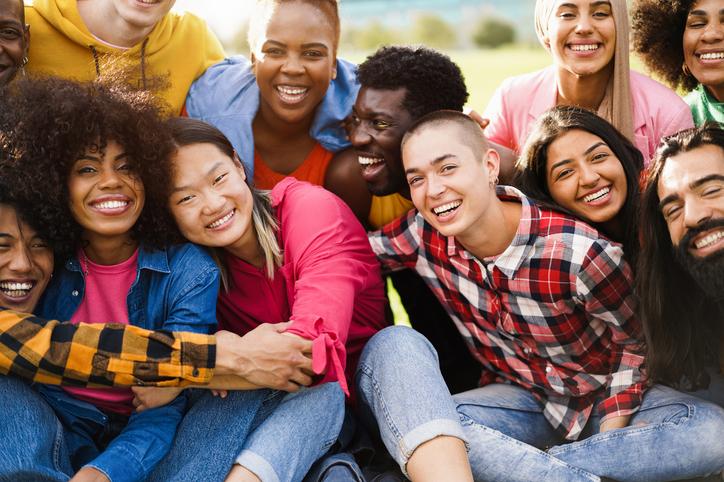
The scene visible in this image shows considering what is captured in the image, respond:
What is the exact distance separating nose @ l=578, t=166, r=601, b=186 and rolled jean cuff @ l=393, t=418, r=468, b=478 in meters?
1.19

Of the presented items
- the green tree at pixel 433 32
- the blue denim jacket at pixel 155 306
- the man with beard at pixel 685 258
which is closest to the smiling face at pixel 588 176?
the man with beard at pixel 685 258

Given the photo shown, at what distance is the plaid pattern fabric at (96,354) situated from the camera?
2.79m

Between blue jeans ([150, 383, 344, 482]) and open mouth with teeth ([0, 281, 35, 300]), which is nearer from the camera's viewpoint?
blue jeans ([150, 383, 344, 482])

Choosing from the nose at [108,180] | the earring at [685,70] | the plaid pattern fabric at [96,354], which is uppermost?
the earring at [685,70]

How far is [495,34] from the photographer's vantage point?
37812 mm

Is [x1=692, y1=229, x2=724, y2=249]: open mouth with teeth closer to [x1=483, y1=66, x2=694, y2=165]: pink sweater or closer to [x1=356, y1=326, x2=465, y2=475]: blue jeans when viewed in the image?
[x1=483, y1=66, x2=694, y2=165]: pink sweater

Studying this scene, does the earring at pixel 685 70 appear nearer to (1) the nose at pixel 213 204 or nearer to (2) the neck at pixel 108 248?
(1) the nose at pixel 213 204

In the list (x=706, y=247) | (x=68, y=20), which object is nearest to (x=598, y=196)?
(x=706, y=247)

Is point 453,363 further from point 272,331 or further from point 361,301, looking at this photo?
point 272,331

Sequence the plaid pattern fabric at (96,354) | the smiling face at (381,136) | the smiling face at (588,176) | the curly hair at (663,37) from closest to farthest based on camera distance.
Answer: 1. the plaid pattern fabric at (96,354)
2. the smiling face at (588,176)
3. the smiling face at (381,136)
4. the curly hair at (663,37)

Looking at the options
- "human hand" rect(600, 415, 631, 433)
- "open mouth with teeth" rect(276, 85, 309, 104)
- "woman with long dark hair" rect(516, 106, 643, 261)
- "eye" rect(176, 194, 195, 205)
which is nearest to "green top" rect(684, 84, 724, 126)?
"woman with long dark hair" rect(516, 106, 643, 261)

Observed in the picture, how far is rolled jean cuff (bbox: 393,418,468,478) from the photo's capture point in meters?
2.90

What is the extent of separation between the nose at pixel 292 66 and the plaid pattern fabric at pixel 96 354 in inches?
61.9

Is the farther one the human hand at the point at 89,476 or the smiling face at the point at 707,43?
the smiling face at the point at 707,43
